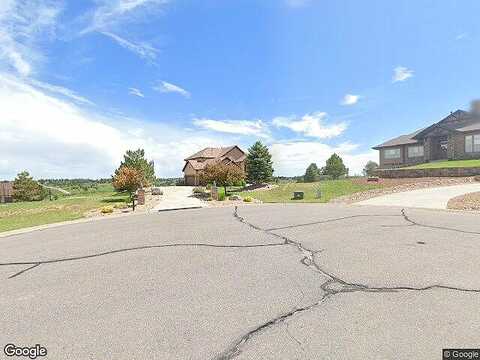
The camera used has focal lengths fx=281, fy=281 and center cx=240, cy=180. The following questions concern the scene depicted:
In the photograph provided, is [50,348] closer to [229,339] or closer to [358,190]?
[229,339]

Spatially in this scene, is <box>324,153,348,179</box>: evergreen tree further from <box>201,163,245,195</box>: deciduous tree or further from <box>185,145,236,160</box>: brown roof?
<box>201,163,245,195</box>: deciduous tree

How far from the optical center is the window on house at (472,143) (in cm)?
3325

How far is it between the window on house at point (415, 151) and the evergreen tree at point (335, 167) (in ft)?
34.1

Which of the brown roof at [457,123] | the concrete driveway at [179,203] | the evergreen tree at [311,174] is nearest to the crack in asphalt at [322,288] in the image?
the concrete driveway at [179,203]

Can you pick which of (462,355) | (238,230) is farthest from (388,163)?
(462,355)

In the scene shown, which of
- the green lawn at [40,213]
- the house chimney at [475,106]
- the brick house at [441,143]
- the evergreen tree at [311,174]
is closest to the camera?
the green lawn at [40,213]

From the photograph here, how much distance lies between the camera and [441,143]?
3731 centimetres

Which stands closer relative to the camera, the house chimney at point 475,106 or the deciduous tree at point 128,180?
the deciduous tree at point 128,180

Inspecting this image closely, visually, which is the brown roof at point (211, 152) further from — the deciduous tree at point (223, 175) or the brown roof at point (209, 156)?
the deciduous tree at point (223, 175)

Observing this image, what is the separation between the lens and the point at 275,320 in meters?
3.71

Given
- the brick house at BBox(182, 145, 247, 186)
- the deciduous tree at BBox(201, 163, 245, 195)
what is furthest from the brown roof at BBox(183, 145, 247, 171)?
the deciduous tree at BBox(201, 163, 245, 195)

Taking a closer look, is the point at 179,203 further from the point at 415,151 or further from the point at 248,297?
the point at 415,151

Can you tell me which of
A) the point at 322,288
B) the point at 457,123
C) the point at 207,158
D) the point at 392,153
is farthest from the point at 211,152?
the point at 322,288

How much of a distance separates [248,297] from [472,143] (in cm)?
4062
